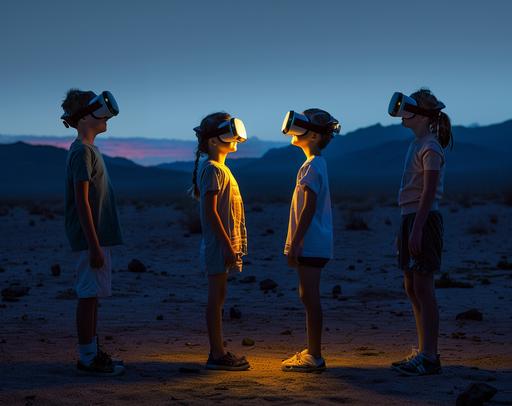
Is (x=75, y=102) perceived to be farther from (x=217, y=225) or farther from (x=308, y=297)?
(x=308, y=297)

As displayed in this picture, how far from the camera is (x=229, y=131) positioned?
6605 mm

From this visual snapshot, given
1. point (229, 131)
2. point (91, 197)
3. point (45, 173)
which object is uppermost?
point (45, 173)

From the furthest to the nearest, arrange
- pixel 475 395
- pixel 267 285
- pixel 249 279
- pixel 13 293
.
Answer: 1. pixel 249 279
2. pixel 267 285
3. pixel 13 293
4. pixel 475 395

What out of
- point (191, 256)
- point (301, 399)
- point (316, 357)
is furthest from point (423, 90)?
point (191, 256)

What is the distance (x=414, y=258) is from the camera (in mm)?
6359

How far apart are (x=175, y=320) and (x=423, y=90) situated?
434 centimetres

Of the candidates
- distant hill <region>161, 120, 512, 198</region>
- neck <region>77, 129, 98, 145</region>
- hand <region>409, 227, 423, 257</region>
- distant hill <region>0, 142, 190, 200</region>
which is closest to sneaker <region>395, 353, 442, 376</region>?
hand <region>409, 227, 423, 257</region>

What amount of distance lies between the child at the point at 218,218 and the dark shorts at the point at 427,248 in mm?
1360

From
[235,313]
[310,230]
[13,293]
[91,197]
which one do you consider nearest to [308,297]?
[310,230]

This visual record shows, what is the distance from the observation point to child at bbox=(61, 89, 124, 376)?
6258mm

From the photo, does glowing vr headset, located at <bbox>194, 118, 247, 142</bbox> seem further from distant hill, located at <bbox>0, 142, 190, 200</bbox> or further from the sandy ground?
distant hill, located at <bbox>0, 142, 190, 200</bbox>

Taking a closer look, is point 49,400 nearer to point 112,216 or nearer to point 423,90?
point 112,216

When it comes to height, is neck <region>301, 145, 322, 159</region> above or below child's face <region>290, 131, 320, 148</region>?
below

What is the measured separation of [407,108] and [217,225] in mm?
1814
